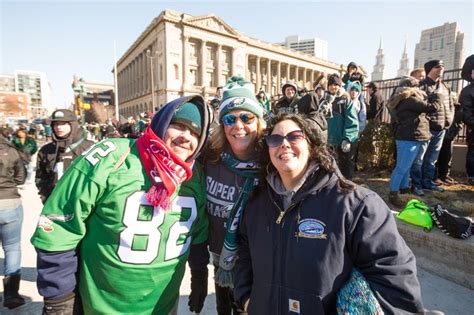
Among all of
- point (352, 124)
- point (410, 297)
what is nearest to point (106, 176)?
point (410, 297)

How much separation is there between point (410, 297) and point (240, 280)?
92 cm

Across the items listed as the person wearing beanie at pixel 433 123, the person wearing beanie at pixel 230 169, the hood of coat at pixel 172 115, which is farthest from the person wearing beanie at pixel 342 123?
the hood of coat at pixel 172 115

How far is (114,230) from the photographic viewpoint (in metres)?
1.49

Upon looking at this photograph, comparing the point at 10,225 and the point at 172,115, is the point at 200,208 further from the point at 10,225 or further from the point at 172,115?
the point at 10,225

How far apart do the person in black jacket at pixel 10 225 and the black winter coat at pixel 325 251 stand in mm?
2982

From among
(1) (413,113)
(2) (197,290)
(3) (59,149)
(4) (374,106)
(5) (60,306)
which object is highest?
(4) (374,106)

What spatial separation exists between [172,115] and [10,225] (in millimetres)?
2807

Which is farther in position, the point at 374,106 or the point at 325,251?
the point at 374,106

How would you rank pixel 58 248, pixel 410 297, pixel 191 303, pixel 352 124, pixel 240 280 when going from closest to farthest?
pixel 410 297, pixel 58 248, pixel 240 280, pixel 191 303, pixel 352 124

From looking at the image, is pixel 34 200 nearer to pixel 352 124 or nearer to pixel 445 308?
pixel 352 124

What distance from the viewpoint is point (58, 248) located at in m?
1.40

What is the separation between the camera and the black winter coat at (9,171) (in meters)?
3.06

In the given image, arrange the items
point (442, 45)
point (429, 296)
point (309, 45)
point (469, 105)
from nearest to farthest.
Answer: point (429, 296), point (469, 105), point (442, 45), point (309, 45)

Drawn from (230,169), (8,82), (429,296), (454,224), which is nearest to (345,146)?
(454,224)
